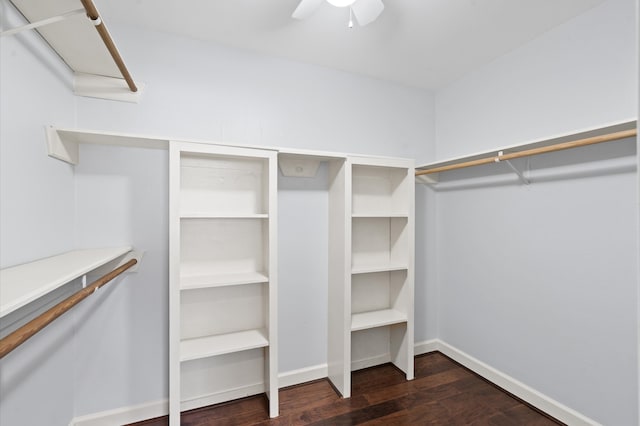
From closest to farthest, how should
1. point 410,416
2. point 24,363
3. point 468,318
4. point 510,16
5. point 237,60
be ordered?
point 24,363
point 510,16
point 410,416
point 237,60
point 468,318

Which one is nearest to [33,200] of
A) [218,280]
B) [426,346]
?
[218,280]

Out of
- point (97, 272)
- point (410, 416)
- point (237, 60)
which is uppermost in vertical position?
point (237, 60)

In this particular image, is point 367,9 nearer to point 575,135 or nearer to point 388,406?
point 575,135

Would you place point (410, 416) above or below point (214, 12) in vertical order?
below

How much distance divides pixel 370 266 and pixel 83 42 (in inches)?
85.2

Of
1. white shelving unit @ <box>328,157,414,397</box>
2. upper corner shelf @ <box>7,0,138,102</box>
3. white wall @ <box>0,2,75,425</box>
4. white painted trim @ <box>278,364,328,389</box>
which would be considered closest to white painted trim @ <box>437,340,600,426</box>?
white shelving unit @ <box>328,157,414,397</box>

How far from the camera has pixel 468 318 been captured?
248cm

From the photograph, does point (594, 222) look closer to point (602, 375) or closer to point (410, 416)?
point (602, 375)

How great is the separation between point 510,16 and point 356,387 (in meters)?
2.62

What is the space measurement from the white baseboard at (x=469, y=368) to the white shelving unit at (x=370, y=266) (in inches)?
8.8

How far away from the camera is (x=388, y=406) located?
6.49 ft

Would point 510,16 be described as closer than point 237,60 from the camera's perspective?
Yes

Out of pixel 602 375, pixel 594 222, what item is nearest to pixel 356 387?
pixel 602 375

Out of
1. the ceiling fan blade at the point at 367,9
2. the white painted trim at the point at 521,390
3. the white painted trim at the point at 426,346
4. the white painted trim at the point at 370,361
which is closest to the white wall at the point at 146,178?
the white painted trim at the point at 370,361
